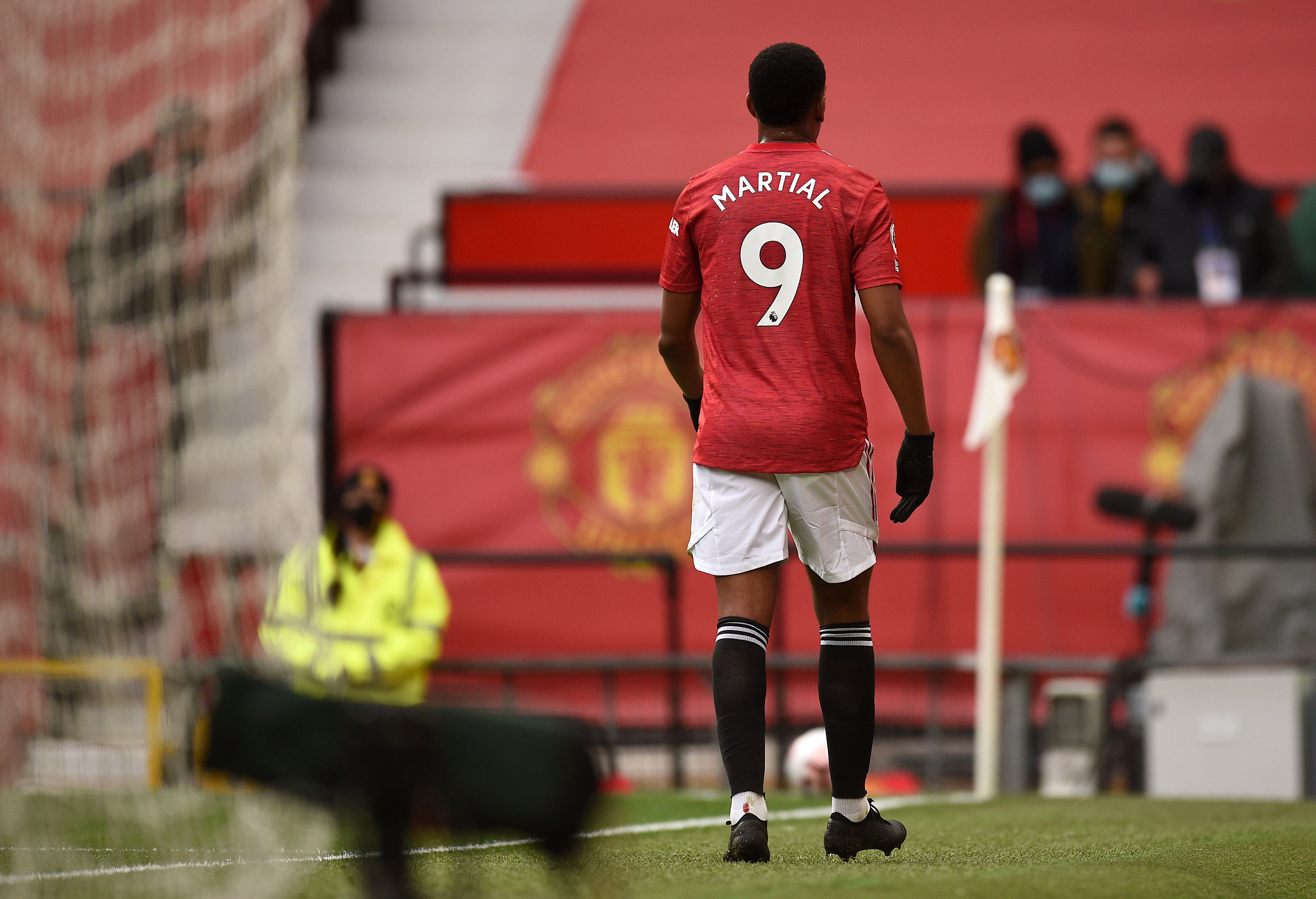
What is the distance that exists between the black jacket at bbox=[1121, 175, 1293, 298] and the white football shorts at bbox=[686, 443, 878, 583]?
6350 millimetres

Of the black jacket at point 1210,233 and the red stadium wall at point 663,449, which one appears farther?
the black jacket at point 1210,233

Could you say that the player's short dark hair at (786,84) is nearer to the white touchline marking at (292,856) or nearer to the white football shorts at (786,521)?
the white football shorts at (786,521)

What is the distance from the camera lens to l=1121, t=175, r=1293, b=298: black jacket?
10023 millimetres

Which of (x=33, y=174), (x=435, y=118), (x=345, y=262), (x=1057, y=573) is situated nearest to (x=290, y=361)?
(x=33, y=174)

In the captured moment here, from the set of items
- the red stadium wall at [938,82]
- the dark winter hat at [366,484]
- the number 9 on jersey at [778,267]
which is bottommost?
the dark winter hat at [366,484]

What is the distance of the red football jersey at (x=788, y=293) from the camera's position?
4188 mm

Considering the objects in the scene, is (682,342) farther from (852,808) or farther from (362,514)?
(362,514)

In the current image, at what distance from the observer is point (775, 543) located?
13.9 ft

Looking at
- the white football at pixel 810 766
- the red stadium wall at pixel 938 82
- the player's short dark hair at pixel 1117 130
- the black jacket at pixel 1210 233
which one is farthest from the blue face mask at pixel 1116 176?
the white football at pixel 810 766

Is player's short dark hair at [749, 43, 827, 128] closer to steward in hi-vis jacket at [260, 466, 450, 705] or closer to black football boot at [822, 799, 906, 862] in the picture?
black football boot at [822, 799, 906, 862]

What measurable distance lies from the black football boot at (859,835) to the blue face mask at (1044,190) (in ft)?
21.7

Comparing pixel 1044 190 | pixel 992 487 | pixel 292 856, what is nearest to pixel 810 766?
pixel 992 487

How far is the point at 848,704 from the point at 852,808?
0.82ft

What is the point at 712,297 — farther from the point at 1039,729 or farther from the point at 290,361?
the point at 1039,729
